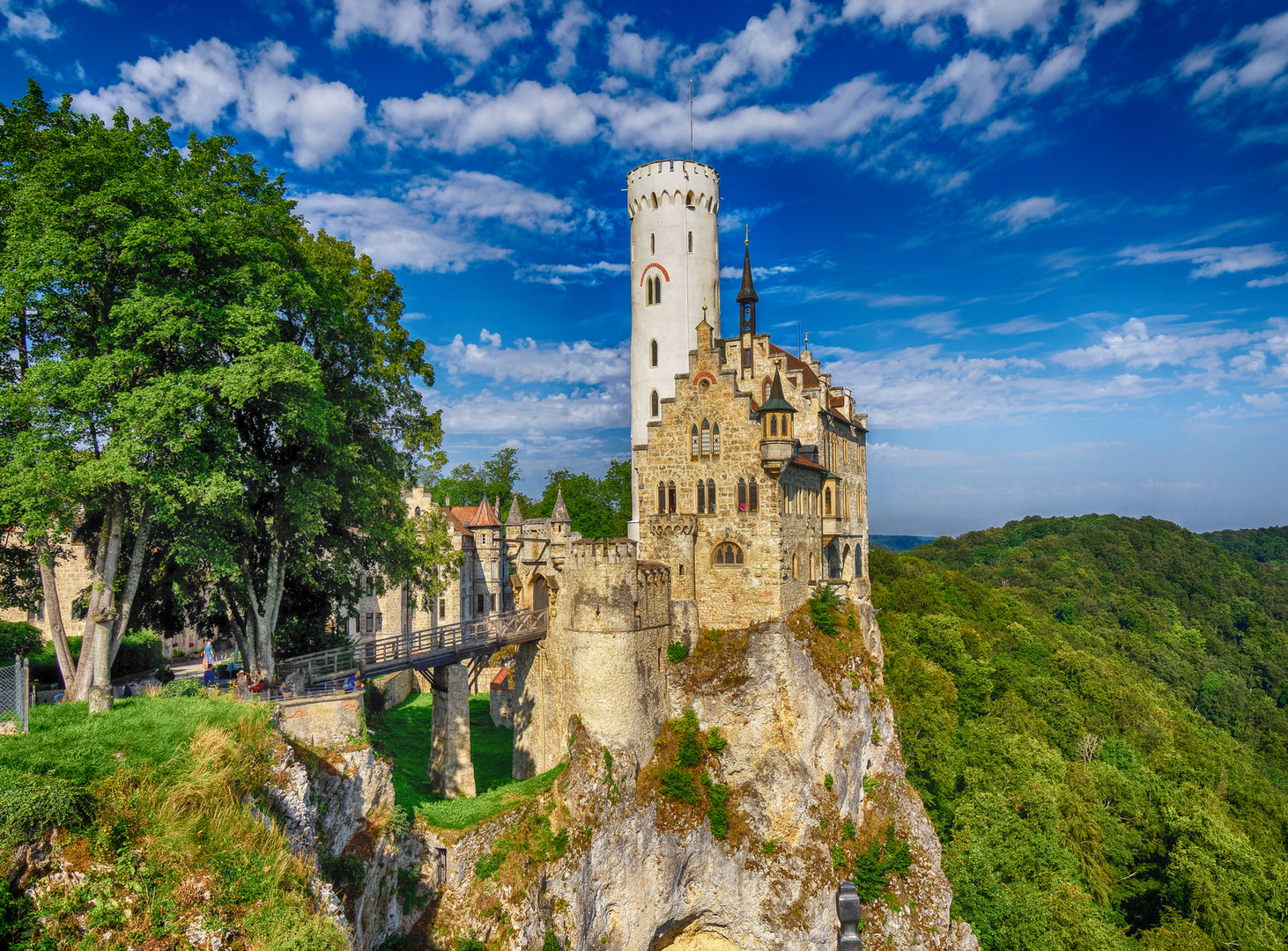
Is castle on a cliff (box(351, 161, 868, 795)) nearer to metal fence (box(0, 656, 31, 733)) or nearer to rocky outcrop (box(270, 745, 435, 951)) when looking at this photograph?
rocky outcrop (box(270, 745, 435, 951))

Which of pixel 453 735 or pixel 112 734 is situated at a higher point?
pixel 112 734

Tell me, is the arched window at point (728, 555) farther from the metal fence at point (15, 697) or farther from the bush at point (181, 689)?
the metal fence at point (15, 697)

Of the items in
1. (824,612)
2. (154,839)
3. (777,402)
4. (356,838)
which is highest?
(777,402)

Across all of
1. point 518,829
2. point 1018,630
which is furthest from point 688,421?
point 1018,630

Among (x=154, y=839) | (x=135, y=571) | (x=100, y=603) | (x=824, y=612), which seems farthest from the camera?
(x=824, y=612)

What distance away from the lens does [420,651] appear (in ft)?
84.9

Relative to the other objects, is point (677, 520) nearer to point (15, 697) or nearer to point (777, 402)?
point (777, 402)

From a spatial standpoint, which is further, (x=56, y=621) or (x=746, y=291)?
(x=746, y=291)

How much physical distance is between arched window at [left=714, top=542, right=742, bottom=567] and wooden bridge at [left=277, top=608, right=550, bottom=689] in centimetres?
832

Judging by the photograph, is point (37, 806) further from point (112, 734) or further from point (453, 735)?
point (453, 735)

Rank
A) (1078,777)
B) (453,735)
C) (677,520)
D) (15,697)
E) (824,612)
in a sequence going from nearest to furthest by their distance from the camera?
(15,697)
(453,735)
(677,520)
(824,612)
(1078,777)

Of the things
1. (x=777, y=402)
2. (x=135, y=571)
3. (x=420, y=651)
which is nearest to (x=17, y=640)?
(x=135, y=571)

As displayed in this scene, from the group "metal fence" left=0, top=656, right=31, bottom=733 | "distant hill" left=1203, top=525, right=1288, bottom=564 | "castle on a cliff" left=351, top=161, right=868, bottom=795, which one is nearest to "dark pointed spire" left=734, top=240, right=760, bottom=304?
"castle on a cliff" left=351, top=161, right=868, bottom=795

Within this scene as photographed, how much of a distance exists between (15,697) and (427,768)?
17.4 metres
